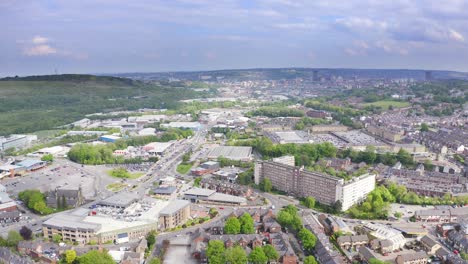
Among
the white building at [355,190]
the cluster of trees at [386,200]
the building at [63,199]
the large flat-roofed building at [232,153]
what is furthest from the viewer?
the large flat-roofed building at [232,153]

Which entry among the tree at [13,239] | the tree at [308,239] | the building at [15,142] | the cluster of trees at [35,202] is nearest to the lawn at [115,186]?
the cluster of trees at [35,202]

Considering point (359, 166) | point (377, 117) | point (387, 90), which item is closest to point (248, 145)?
point (359, 166)

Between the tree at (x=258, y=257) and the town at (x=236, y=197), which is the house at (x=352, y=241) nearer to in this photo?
the town at (x=236, y=197)

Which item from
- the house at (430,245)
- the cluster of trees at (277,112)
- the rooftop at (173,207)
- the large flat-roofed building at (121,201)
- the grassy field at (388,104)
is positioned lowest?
the house at (430,245)

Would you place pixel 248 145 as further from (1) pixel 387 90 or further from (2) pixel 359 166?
(1) pixel 387 90

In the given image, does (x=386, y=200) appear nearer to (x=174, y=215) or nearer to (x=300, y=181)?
(x=300, y=181)

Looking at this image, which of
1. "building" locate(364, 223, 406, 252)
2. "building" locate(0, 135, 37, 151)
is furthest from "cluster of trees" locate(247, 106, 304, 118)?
"building" locate(364, 223, 406, 252)

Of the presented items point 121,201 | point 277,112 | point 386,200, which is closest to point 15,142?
point 121,201
